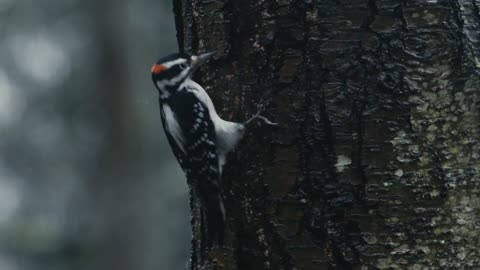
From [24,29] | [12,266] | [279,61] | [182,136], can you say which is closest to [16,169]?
[24,29]

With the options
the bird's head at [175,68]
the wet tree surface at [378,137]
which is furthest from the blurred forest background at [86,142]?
the wet tree surface at [378,137]

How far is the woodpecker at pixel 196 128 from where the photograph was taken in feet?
10.0

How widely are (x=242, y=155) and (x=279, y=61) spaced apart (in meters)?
0.41

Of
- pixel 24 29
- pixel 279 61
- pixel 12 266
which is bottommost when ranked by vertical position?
pixel 12 266

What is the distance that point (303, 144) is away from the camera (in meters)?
2.70

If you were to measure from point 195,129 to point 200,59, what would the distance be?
0.63 m

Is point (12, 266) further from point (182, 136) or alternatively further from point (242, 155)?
point (242, 155)

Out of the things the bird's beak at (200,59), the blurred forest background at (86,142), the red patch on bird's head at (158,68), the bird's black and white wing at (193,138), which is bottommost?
the blurred forest background at (86,142)

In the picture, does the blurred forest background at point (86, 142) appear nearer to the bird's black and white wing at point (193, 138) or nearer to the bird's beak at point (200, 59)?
the bird's black and white wing at point (193, 138)

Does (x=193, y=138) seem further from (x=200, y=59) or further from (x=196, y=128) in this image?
(x=200, y=59)

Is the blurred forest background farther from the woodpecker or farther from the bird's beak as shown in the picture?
the bird's beak

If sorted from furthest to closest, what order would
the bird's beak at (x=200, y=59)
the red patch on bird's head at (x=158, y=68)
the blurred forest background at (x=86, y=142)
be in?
the blurred forest background at (x=86, y=142), the red patch on bird's head at (x=158, y=68), the bird's beak at (x=200, y=59)

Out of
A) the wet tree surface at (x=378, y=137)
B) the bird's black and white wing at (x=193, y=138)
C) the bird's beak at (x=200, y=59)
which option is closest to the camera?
the wet tree surface at (x=378, y=137)

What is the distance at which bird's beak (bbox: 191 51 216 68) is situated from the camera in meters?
3.03
